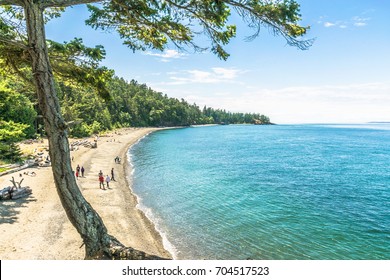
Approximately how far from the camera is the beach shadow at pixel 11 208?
1987cm

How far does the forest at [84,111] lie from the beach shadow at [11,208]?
765cm

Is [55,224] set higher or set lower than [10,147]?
lower

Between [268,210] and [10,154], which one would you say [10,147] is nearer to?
[10,154]

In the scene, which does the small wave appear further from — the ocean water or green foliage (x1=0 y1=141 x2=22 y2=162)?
green foliage (x1=0 y1=141 x2=22 y2=162)

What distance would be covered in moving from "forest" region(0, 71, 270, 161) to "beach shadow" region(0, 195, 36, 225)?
765 centimetres

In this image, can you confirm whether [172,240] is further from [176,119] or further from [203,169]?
[176,119]

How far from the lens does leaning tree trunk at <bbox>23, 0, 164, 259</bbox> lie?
7.39 m

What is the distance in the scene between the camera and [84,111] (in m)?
97.0

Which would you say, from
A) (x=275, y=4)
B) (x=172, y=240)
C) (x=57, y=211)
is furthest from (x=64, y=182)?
(x=57, y=211)

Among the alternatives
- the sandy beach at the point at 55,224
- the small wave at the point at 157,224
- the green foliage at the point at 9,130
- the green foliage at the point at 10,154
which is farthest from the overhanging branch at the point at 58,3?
the green foliage at the point at 10,154

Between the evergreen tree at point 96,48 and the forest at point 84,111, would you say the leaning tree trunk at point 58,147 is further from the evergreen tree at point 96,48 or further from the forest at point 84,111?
the forest at point 84,111

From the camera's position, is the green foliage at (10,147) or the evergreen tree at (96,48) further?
the green foliage at (10,147)

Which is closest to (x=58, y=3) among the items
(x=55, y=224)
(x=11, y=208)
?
(x=55, y=224)

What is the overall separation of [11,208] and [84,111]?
7984 cm
